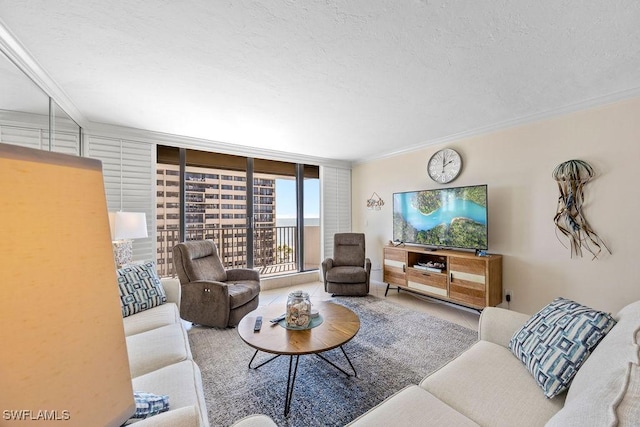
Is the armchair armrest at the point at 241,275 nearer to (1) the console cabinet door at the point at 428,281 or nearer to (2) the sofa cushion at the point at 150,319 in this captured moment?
(2) the sofa cushion at the point at 150,319

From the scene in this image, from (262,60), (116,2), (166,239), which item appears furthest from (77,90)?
(166,239)

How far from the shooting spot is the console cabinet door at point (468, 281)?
3057 millimetres

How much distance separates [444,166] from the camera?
3.83 metres

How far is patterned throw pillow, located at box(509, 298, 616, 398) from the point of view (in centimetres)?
116

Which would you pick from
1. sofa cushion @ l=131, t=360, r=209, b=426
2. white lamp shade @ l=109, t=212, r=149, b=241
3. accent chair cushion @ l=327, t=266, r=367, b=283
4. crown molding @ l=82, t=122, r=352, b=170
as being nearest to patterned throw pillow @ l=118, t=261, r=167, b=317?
white lamp shade @ l=109, t=212, r=149, b=241

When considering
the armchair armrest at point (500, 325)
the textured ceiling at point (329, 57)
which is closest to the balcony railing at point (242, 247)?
the textured ceiling at point (329, 57)

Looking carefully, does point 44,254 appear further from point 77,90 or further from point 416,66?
point 77,90

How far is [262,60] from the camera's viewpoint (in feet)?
6.27

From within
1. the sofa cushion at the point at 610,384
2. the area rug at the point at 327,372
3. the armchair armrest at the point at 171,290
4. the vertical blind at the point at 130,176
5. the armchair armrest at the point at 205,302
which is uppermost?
the vertical blind at the point at 130,176

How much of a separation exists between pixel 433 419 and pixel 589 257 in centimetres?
275

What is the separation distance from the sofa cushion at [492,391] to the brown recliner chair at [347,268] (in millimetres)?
2509

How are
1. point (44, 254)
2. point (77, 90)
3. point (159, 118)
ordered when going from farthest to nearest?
point (159, 118) < point (77, 90) < point (44, 254)

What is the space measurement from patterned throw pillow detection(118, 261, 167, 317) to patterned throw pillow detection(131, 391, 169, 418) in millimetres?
1438

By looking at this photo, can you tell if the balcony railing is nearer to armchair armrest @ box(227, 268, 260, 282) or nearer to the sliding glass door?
the sliding glass door
